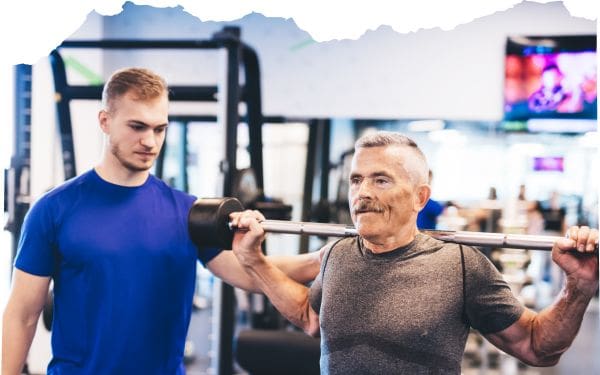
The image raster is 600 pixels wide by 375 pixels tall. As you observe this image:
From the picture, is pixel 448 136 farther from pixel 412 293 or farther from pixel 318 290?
pixel 412 293

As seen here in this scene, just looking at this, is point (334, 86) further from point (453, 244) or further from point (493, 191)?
point (453, 244)

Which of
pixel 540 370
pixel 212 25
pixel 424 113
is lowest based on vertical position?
pixel 540 370

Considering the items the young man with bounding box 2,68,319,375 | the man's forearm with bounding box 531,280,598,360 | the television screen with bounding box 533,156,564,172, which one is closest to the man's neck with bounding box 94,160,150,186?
the young man with bounding box 2,68,319,375

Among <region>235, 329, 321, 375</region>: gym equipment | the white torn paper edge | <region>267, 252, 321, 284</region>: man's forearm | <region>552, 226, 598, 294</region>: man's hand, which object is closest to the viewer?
the white torn paper edge

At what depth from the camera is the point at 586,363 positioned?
4785 mm

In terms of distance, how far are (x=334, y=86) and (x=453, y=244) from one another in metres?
3.51

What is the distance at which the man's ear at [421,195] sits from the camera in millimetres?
1647

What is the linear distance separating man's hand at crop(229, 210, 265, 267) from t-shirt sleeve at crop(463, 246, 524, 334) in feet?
2.01

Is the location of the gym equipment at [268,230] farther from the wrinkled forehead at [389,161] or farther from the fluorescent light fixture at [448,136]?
the fluorescent light fixture at [448,136]

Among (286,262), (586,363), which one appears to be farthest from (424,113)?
(286,262)

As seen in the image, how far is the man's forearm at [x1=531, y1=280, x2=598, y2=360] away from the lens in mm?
1488

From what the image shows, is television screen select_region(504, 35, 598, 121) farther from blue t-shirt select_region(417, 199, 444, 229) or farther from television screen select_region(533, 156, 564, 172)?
blue t-shirt select_region(417, 199, 444, 229)

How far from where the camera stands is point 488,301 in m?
1.53

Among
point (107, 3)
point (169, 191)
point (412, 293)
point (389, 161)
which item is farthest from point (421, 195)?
point (107, 3)
